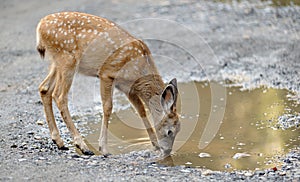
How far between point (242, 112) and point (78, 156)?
296 centimetres

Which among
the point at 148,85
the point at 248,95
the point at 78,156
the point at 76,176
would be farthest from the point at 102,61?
the point at 248,95

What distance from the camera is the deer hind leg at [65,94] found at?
7.09 m

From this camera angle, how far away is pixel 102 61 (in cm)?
731

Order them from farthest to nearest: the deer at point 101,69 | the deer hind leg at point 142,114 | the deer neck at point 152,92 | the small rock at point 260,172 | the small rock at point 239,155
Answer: the deer hind leg at point 142,114 → the deer neck at point 152,92 → the deer at point 101,69 → the small rock at point 239,155 → the small rock at point 260,172

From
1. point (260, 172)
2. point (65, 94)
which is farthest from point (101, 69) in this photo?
point (260, 172)

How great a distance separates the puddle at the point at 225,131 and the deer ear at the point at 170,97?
572 millimetres

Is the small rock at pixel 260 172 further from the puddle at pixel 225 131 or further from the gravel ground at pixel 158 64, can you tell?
the puddle at pixel 225 131

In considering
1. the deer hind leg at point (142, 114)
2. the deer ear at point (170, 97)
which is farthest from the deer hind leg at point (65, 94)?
the deer ear at point (170, 97)

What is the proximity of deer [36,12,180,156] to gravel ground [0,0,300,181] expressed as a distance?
0.37 m

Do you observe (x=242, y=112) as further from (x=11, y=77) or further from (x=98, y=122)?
(x=11, y=77)

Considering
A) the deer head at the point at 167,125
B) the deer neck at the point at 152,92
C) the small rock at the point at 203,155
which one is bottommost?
the small rock at the point at 203,155

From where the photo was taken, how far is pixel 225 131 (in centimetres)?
796

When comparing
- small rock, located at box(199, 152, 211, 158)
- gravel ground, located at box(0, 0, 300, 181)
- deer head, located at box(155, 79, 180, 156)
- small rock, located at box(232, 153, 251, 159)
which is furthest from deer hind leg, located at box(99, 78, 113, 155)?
small rock, located at box(232, 153, 251, 159)

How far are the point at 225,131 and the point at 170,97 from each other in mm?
1225
